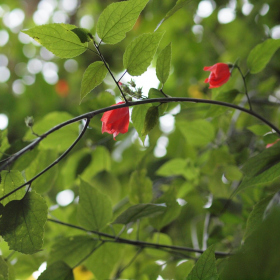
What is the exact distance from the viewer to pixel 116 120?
604 millimetres

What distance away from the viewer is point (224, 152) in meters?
0.93

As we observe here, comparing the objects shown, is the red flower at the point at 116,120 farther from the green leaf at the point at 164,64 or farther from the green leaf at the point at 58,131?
the green leaf at the point at 58,131

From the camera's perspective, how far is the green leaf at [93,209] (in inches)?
27.4

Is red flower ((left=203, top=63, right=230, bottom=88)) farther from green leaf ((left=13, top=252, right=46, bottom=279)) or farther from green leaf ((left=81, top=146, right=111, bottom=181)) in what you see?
green leaf ((left=13, top=252, right=46, bottom=279))

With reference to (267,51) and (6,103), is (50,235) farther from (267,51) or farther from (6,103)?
(6,103)

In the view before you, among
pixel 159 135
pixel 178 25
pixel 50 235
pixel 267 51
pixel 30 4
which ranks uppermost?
pixel 30 4

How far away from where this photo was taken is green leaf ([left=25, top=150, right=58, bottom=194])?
2.35 feet

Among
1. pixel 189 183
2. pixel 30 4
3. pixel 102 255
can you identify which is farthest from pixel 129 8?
pixel 30 4

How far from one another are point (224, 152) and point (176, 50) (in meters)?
0.93

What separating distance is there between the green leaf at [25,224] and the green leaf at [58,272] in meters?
0.14

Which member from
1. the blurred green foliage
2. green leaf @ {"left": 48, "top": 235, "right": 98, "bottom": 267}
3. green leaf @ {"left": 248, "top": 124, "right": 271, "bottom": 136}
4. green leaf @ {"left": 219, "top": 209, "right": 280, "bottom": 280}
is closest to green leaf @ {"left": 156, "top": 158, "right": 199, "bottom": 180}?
the blurred green foliage

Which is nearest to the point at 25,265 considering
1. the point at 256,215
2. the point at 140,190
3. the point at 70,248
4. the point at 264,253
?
the point at 70,248

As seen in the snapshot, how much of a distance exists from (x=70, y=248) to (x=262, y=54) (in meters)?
0.59

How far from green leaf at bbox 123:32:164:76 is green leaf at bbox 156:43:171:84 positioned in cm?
4
